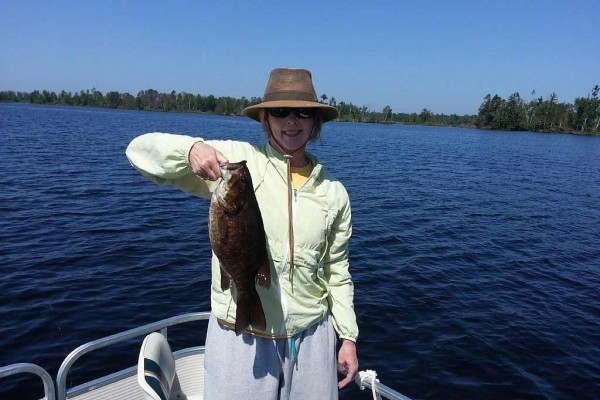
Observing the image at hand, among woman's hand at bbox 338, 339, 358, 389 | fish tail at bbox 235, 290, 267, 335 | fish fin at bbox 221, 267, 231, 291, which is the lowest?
woman's hand at bbox 338, 339, 358, 389

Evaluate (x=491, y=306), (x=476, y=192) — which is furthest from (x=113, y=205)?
(x=476, y=192)

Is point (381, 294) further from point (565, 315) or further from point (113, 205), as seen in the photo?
point (113, 205)

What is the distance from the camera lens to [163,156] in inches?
104

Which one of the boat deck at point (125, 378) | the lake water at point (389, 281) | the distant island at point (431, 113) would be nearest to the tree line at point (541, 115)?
the distant island at point (431, 113)

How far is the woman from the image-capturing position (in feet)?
8.91

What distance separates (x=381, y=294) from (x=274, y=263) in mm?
9095

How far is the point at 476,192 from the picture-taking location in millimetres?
26562

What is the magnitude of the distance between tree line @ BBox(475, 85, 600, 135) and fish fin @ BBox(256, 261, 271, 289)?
158 metres

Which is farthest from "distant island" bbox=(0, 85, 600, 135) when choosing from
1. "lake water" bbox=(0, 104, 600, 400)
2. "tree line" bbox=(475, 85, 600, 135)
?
"lake water" bbox=(0, 104, 600, 400)

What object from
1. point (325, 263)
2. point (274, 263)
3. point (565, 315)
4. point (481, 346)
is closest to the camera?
point (274, 263)

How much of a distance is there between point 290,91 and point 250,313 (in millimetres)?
1473

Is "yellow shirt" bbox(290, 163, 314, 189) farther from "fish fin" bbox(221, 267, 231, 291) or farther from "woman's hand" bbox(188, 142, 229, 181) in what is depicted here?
"fish fin" bbox(221, 267, 231, 291)

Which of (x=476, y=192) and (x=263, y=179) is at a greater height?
(x=263, y=179)

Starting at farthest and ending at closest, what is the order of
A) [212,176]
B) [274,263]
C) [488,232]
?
[488,232]
[274,263]
[212,176]
